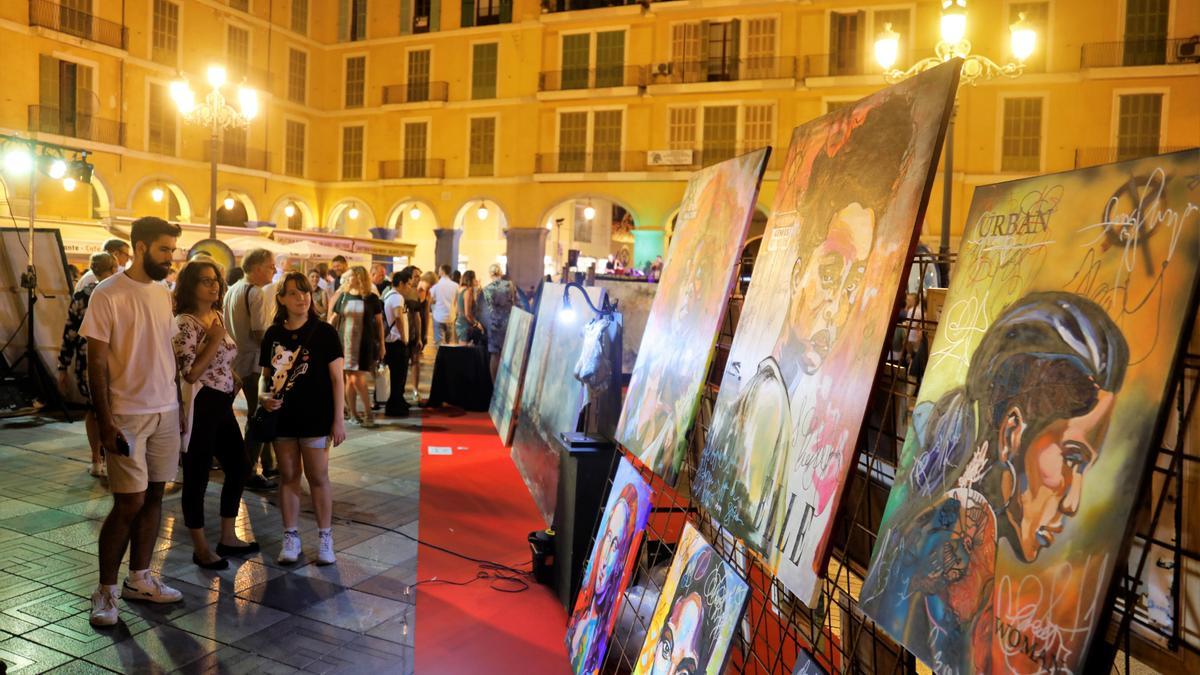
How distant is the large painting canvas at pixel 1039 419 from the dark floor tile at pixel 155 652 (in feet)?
9.38

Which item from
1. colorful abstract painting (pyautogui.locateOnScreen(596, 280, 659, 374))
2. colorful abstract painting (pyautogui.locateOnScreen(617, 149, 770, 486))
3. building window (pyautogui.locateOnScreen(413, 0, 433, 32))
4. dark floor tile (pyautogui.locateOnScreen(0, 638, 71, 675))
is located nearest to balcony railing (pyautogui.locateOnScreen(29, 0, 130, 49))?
building window (pyautogui.locateOnScreen(413, 0, 433, 32))

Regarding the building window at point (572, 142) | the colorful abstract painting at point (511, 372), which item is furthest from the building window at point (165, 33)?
the colorful abstract painting at point (511, 372)

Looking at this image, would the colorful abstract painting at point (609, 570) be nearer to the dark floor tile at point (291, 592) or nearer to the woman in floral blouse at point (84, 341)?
the dark floor tile at point (291, 592)

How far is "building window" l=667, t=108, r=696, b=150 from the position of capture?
22609 mm

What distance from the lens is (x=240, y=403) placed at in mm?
9945

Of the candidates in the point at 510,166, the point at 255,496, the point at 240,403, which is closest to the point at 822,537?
the point at 255,496

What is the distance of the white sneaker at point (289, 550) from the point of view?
447cm

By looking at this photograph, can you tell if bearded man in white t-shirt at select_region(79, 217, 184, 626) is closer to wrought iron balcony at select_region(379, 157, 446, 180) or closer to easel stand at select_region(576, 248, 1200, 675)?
easel stand at select_region(576, 248, 1200, 675)

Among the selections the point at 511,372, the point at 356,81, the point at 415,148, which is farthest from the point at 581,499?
the point at 356,81

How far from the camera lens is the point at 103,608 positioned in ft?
11.8

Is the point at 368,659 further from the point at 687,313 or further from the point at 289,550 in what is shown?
the point at 687,313

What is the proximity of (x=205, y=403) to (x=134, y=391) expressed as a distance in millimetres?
758

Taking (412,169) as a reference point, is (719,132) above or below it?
above

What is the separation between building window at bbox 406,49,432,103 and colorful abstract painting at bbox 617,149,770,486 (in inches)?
980
